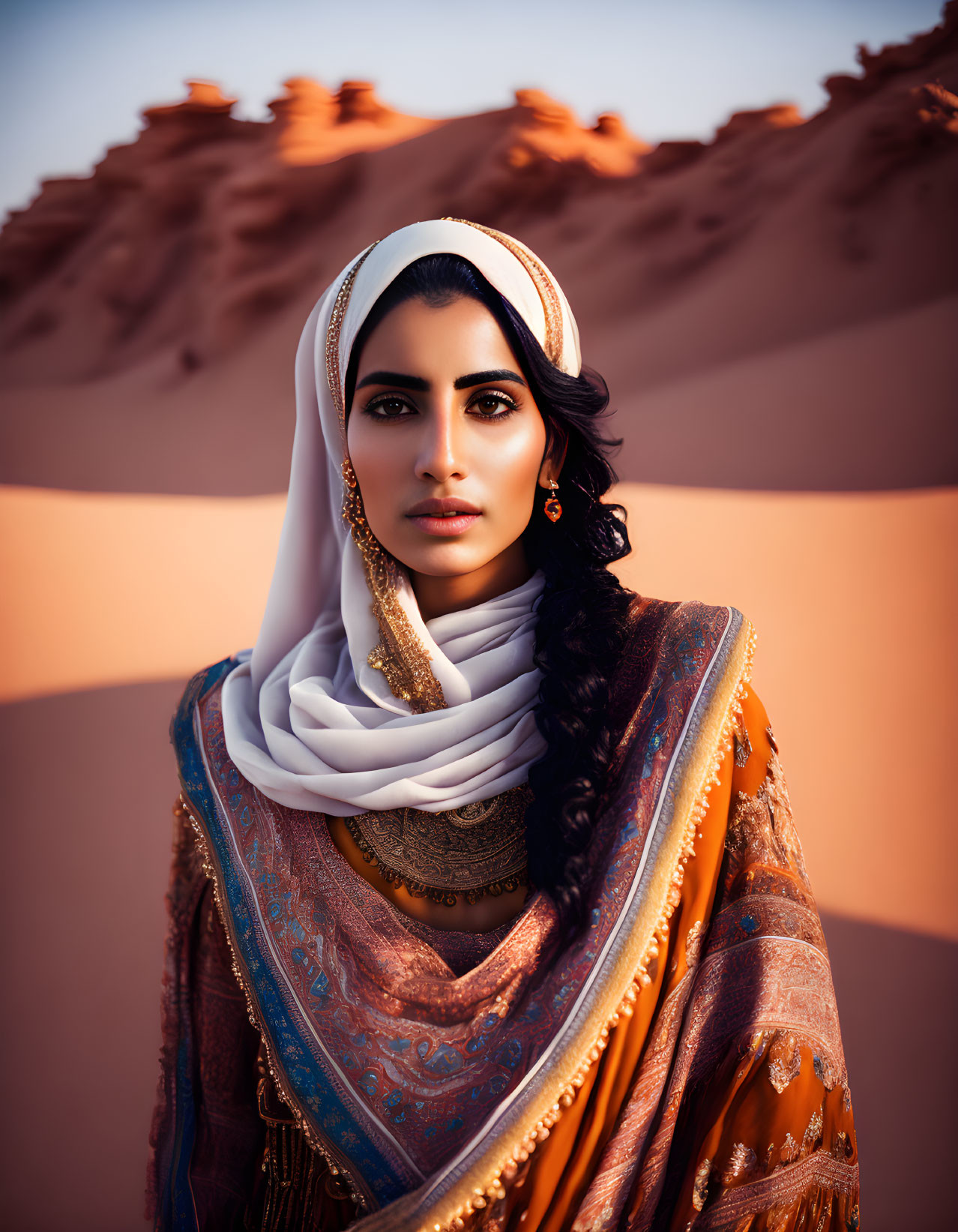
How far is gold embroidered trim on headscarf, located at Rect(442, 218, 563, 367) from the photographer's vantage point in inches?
44.6

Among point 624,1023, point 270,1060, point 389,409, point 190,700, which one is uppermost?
point 389,409

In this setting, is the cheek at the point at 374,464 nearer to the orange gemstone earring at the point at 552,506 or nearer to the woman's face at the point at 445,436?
the woman's face at the point at 445,436

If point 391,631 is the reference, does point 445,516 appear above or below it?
above

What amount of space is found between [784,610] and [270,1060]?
122 centimetres

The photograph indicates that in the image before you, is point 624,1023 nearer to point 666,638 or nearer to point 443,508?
point 666,638

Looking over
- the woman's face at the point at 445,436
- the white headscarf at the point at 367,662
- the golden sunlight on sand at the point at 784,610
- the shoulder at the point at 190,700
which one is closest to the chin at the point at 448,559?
the woman's face at the point at 445,436

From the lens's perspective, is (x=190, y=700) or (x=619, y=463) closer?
(x=190, y=700)

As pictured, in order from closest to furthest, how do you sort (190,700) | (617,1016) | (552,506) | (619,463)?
1. (617,1016)
2. (552,506)
3. (190,700)
4. (619,463)

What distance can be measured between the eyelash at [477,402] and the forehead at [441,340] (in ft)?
0.11

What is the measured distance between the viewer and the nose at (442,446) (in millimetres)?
1019

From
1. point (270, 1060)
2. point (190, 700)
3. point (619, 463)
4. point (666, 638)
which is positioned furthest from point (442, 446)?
point (619, 463)

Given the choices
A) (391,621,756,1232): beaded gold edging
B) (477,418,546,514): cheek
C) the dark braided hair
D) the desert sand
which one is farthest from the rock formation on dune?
(391,621,756,1232): beaded gold edging

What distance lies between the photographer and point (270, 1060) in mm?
1070

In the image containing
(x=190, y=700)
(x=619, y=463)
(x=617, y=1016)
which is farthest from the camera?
(x=619, y=463)
